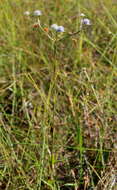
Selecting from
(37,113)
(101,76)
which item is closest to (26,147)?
(37,113)

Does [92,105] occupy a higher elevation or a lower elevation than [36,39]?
lower

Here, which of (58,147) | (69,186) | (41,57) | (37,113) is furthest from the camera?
(41,57)

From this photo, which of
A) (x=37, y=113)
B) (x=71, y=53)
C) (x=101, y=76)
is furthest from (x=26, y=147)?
(x=71, y=53)

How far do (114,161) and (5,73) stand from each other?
2.79 ft

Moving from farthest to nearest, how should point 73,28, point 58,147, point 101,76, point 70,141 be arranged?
point 73,28
point 101,76
point 70,141
point 58,147

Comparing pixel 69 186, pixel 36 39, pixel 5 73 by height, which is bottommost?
pixel 69 186

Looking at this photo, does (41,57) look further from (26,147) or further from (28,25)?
(26,147)

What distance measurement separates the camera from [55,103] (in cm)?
119

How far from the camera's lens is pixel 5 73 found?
73.0 inches

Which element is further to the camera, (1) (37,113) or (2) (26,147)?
(1) (37,113)

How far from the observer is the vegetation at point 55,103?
1.18 meters

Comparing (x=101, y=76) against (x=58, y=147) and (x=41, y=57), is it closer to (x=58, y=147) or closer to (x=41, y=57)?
(x=41, y=57)

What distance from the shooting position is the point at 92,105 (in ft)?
4.80

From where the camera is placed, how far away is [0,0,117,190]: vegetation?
118cm
